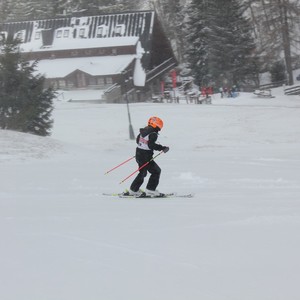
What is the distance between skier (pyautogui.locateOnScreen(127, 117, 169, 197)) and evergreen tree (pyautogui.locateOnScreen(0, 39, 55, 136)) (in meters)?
13.9

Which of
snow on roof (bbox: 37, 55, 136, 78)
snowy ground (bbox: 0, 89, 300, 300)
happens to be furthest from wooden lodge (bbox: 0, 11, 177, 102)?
snowy ground (bbox: 0, 89, 300, 300)

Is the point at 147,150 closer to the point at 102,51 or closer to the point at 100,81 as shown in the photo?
the point at 100,81

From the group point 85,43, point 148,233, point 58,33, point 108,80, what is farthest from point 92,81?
point 148,233

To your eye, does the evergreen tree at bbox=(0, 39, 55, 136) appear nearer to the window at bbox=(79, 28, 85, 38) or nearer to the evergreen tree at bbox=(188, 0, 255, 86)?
the window at bbox=(79, 28, 85, 38)

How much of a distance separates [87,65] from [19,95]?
105 feet

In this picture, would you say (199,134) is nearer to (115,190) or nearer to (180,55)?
(115,190)

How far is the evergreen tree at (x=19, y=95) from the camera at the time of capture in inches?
898

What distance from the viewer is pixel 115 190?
10531 millimetres

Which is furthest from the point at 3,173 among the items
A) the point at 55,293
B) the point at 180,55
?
the point at 180,55

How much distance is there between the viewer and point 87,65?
54656 millimetres

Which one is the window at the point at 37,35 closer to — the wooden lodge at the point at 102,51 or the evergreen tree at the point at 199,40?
the wooden lodge at the point at 102,51

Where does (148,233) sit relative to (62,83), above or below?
below

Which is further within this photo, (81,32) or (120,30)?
(81,32)

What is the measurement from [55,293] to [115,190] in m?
6.23
